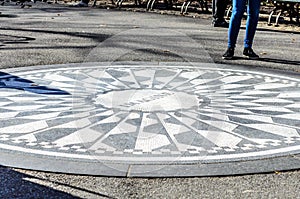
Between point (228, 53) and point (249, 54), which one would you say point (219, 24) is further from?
point (228, 53)

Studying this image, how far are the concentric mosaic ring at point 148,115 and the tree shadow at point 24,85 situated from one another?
0.03 ft

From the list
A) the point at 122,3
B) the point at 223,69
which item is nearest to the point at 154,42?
the point at 223,69

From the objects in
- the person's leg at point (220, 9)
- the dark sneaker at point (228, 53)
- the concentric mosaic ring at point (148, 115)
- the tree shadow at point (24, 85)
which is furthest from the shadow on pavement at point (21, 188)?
the person's leg at point (220, 9)

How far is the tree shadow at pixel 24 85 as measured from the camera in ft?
24.1

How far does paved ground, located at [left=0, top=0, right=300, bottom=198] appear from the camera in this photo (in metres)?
4.47

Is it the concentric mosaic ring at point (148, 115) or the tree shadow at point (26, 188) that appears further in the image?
the concentric mosaic ring at point (148, 115)

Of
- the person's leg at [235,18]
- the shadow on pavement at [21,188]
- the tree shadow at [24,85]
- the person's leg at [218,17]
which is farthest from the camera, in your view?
the person's leg at [218,17]

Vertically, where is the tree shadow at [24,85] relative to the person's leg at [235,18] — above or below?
below

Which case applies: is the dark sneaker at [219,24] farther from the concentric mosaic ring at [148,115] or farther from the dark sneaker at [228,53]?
the concentric mosaic ring at [148,115]

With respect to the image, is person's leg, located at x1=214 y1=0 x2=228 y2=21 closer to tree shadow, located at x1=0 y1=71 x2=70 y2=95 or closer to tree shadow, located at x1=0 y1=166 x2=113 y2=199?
tree shadow, located at x1=0 y1=71 x2=70 y2=95

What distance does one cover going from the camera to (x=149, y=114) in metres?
6.39

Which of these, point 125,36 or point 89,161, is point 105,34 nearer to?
point 125,36

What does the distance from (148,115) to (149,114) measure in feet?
0.12

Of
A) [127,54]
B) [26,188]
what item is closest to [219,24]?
[127,54]
